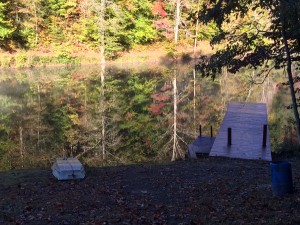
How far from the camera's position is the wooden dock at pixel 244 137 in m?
14.4

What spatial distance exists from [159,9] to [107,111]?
28.3m

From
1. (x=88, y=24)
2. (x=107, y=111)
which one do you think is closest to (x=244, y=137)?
(x=107, y=111)

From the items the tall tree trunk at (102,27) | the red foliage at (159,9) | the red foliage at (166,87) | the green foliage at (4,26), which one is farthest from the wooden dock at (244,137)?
the red foliage at (159,9)

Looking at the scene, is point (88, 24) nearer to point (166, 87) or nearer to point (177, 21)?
point (177, 21)

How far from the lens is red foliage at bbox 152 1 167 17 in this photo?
49.1 m

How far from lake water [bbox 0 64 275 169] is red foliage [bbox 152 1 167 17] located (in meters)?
12.3

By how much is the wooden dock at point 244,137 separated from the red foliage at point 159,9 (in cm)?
3173

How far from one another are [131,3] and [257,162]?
36.7 metres

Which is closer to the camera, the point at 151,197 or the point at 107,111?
the point at 151,197

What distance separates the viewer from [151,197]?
9.49m

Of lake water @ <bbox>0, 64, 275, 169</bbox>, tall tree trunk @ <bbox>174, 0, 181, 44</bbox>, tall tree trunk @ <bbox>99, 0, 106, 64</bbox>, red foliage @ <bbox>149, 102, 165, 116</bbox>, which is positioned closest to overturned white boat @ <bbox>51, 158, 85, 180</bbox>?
lake water @ <bbox>0, 64, 275, 169</bbox>

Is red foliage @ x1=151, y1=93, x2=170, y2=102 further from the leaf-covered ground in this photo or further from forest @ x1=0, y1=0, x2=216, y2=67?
forest @ x1=0, y1=0, x2=216, y2=67

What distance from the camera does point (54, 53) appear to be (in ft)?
140

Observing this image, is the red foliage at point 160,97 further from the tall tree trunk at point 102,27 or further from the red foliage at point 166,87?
the tall tree trunk at point 102,27
